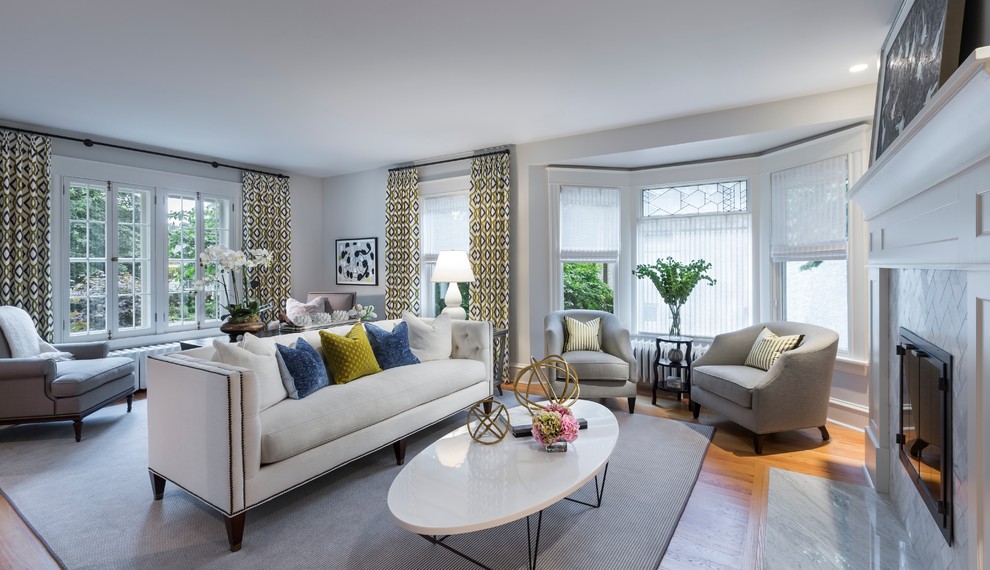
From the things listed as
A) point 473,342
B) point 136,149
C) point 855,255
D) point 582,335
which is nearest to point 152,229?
point 136,149

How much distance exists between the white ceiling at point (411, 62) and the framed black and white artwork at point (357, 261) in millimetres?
2024

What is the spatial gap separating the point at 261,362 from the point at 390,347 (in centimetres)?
104

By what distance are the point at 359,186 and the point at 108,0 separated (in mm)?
3972

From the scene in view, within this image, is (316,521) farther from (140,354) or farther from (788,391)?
(140,354)

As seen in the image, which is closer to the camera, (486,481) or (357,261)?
(486,481)

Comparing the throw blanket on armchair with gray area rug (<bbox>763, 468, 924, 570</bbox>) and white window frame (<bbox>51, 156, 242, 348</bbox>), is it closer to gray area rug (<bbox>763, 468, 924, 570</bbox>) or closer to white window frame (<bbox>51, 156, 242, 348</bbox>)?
white window frame (<bbox>51, 156, 242, 348</bbox>)

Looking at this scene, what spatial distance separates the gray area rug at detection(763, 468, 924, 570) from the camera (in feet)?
6.45

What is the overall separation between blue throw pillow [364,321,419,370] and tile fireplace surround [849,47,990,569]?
9.64 ft

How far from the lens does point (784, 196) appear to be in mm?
4066

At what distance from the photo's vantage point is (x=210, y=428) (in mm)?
2090

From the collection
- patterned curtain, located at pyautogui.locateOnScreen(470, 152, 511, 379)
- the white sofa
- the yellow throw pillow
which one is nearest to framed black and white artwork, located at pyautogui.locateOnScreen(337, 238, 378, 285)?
patterned curtain, located at pyautogui.locateOnScreen(470, 152, 511, 379)

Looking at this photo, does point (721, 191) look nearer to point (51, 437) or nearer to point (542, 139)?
point (542, 139)

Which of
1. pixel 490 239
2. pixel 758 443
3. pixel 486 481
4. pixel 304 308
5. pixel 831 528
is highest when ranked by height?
pixel 490 239

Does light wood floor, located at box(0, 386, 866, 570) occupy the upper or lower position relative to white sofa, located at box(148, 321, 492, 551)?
lower
